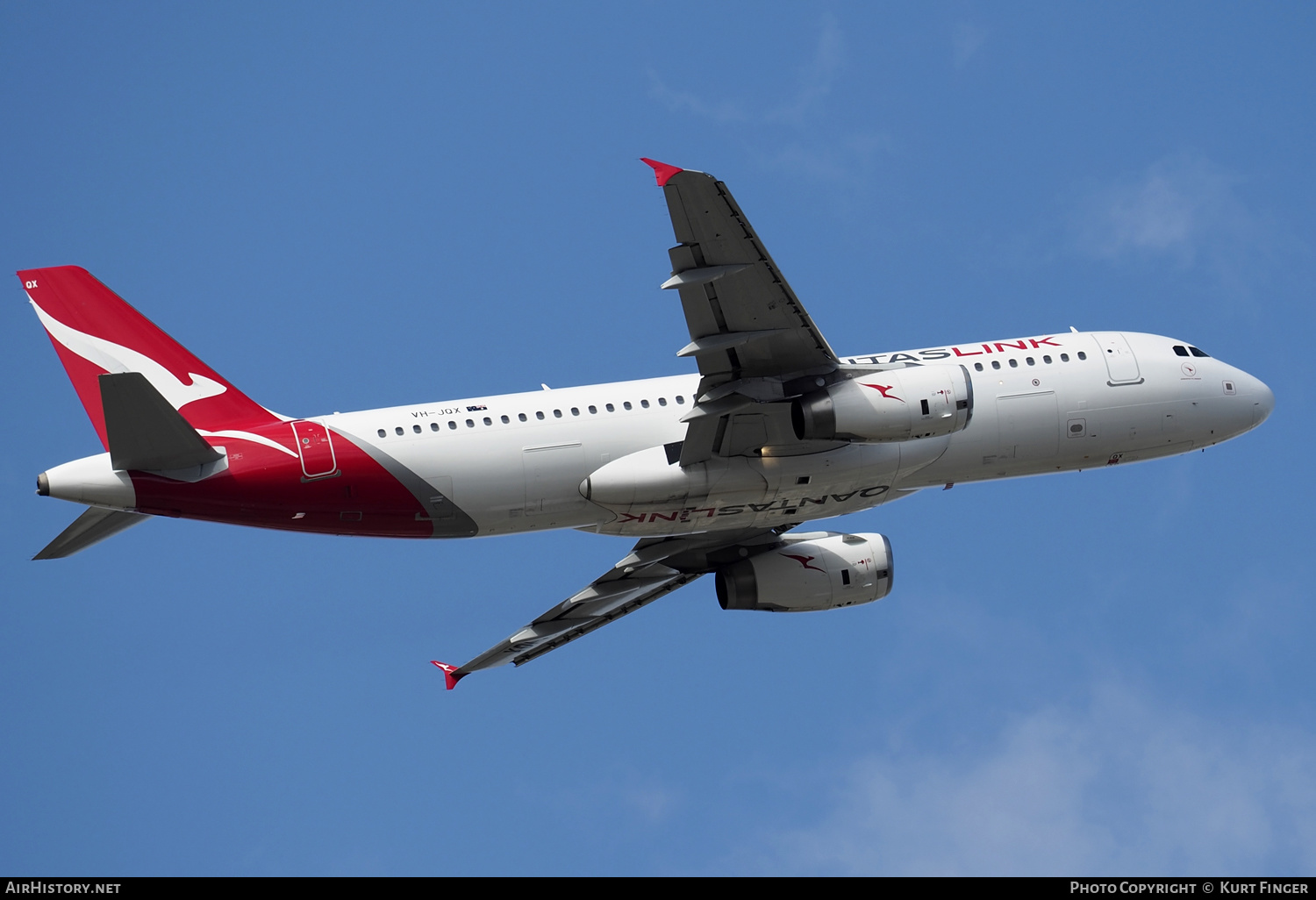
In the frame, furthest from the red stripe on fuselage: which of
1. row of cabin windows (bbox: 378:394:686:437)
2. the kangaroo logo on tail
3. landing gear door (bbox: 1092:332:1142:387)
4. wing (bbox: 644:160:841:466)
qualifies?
landing gear door (bbox: 1092:332:1142:387)

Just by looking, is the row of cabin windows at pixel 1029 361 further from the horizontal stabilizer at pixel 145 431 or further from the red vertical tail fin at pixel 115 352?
the horizontal stabilizer at pixel 145 431

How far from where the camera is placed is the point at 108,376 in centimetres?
2969

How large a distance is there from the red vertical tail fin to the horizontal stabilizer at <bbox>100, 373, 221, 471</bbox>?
1.96m

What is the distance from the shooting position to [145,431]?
31.0 m

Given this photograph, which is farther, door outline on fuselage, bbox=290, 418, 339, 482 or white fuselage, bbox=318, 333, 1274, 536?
white fuselage, bbox=318, 333, 1274, 536

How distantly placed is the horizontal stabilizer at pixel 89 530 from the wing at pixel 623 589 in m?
10.5

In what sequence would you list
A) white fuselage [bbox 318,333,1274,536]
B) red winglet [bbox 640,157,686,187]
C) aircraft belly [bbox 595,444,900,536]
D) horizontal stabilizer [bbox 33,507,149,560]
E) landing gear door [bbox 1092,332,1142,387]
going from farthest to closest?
landing gear door [bbox 1092,332,1142,387]
aircraft belly [bbox 595,444,900,536]
white fuselage [bbox 318,333,1274,536]
horizontal stabilizer [bbox 33,507,149,560]
red winglet [bbox 640,157,686,187]

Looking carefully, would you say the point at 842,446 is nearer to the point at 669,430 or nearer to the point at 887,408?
the point at 887,408

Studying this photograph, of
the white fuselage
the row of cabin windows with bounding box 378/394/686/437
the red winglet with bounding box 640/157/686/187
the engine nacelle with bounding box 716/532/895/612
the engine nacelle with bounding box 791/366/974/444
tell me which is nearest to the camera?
the red winglet with bounding box 640/157/686/187

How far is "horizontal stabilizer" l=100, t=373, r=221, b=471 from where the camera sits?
3019 cm

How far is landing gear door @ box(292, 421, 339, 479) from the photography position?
32781 millimetres

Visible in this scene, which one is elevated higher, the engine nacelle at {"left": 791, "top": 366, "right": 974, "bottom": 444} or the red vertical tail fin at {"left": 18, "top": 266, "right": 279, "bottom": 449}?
the red vertical tail fin at {"left": 18, "top": 266, "right": 279, "bottom": 449}

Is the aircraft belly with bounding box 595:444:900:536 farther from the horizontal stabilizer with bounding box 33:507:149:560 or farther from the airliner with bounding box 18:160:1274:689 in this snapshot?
the horizontal stabilizer with bounding box 33:507:149:560

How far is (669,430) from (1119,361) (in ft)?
37.8
